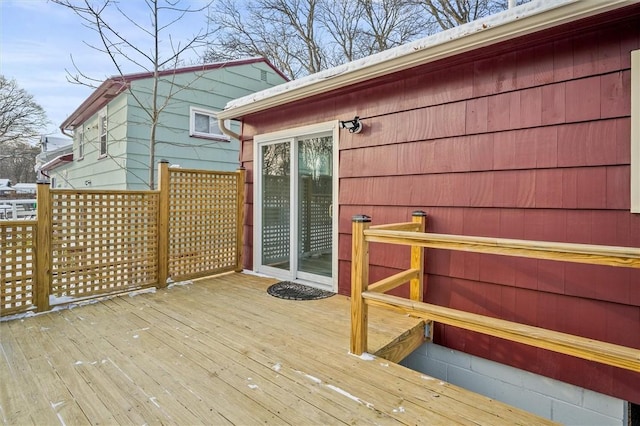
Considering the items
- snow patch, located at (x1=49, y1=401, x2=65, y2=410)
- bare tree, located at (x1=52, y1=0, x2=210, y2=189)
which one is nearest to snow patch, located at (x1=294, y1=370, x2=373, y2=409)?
snow patch, located at (x1=49, y1=401, x2=65, y2=410)

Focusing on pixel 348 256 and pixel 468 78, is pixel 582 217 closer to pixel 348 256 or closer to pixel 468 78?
pixel 468 78

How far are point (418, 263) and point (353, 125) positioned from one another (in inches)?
58.3

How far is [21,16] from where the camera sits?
4707 millimetres

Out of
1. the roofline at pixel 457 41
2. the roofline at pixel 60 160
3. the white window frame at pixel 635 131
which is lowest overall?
the white window frame at pixel 635 131

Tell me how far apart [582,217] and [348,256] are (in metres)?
1.96

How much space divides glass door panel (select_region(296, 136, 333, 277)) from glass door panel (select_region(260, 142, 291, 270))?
190 millimetres

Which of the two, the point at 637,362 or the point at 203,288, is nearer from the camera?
the point at 637,362

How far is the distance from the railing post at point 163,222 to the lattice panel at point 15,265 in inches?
44.0

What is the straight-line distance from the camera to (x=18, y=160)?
16.5 m

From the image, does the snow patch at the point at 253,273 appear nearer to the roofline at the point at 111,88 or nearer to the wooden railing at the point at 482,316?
the wooden railing at the point at 482,316

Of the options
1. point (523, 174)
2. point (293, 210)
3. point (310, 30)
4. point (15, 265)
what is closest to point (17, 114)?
point (310, 30)

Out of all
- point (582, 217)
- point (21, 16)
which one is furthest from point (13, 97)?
point (582, 217)

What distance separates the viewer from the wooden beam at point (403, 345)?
2310 millimetres

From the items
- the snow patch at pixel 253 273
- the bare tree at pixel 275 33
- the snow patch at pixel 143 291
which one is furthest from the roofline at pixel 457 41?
the bare tree at pixel 275 33
